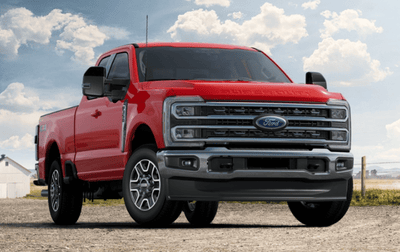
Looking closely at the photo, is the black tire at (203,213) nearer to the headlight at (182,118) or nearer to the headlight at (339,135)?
the headlight at (339,135)

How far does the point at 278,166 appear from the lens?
6.81 metres

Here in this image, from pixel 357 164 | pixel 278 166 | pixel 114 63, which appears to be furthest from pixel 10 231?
pixel 357 164

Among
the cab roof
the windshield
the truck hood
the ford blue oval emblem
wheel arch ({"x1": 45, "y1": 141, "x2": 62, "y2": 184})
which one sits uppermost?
the cab roof

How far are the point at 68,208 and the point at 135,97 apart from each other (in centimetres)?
314

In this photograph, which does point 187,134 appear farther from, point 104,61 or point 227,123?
point 104,61

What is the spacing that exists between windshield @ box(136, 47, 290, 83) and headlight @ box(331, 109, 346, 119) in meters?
1.21

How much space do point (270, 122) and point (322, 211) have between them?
6.30 ft

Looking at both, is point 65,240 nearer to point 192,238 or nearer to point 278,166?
point 192,238

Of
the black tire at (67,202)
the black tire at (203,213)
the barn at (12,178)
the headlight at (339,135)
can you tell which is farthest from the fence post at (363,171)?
the barn at (12,178)

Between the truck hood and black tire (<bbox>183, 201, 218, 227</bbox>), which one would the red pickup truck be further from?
black tire (<bbox>183, 201, 218, 227</bbox>)

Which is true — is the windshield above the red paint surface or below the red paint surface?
above

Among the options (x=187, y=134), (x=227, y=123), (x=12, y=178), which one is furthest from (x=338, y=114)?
(x=12, y=178)

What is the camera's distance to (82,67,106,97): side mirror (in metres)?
7.62

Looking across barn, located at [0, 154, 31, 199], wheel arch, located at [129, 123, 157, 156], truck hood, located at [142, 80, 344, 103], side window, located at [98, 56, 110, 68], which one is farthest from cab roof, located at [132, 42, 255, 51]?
barn, located at [0, 154, 31, 199]
